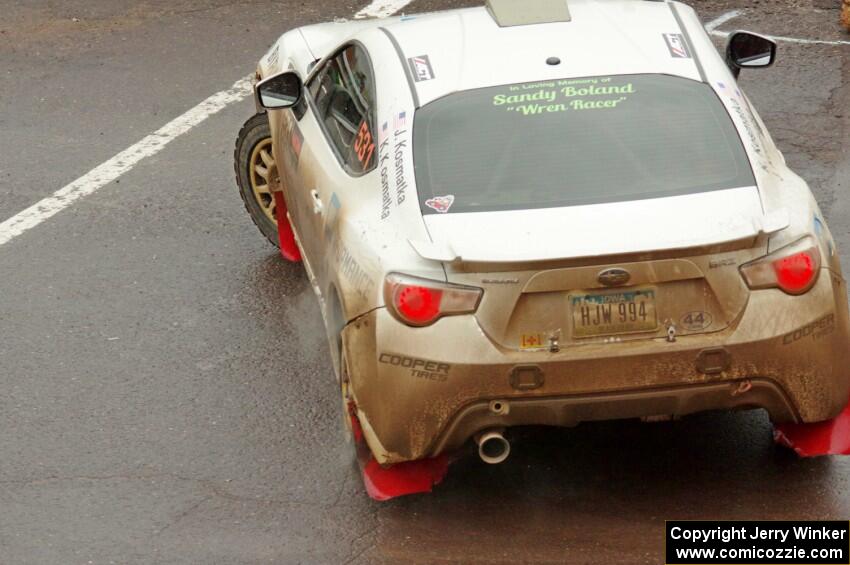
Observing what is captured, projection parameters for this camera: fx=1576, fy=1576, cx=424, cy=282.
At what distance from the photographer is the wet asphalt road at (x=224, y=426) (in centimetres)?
618

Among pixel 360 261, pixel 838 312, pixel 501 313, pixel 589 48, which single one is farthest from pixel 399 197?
pixel 838 312

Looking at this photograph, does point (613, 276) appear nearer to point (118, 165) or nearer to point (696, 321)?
point (696, 321)

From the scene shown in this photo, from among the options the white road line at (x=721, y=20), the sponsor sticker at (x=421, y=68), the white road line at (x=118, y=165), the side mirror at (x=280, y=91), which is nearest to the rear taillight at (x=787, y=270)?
the sponsor sticker at (x=421, y=68)

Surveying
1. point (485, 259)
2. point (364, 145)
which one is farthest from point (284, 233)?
point (485, 259)

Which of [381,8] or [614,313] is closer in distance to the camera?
[614,313]

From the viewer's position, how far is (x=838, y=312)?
5898 millimetres

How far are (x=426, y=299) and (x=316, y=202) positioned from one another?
1.51m

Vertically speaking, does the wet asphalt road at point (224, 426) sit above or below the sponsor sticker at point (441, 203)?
below

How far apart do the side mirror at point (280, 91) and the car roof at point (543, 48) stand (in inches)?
26.8

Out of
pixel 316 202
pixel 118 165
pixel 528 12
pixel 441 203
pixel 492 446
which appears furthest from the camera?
pixel 118 165

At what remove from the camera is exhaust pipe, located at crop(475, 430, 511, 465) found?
233 inches

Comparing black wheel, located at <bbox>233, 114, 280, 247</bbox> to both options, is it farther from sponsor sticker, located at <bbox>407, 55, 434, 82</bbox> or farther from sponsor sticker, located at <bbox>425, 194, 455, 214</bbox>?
sponsor sticker, located at <bbox>425, 194, 455, 214</bbox>

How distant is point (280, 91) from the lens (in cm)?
779

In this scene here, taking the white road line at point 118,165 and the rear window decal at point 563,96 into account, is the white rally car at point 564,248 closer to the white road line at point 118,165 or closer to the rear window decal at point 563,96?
the rear window decal at point 563,96
